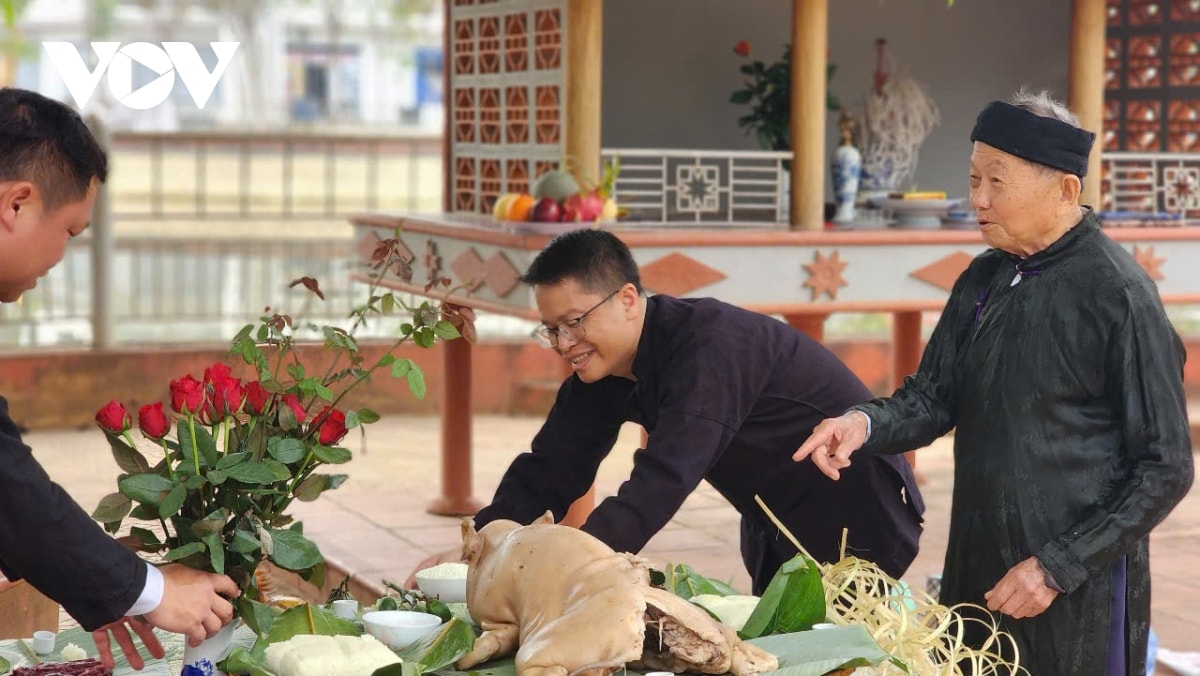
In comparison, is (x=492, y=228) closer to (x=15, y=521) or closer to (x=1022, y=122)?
(x=1022, y=122)

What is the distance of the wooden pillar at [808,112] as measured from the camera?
19.3ft

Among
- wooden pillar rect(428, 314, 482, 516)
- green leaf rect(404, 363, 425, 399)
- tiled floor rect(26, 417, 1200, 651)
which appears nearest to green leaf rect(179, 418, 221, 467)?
green leaf rect(404, 363, 425, 399)

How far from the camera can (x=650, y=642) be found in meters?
2.16

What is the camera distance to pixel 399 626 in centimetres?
232

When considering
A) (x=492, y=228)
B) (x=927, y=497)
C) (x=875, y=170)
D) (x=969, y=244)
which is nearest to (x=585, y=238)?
(x=492, y=228)

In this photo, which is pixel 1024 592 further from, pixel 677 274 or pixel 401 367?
pixel 677 274

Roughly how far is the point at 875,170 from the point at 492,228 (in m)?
1.72

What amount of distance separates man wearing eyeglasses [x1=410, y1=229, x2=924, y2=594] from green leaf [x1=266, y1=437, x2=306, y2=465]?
649 millimetres

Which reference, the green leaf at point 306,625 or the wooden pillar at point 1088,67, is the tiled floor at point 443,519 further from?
the green leaf at point 306,625

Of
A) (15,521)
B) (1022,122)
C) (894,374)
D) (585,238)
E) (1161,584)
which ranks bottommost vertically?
(1161,584)

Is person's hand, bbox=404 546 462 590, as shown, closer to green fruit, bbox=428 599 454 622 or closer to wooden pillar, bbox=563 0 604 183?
green fruit, bbox=428 599 454 622

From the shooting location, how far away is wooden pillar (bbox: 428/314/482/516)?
648 cm

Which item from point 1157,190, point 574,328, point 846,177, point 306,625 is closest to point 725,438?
point 574,328

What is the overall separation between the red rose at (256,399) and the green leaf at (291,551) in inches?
6.4
